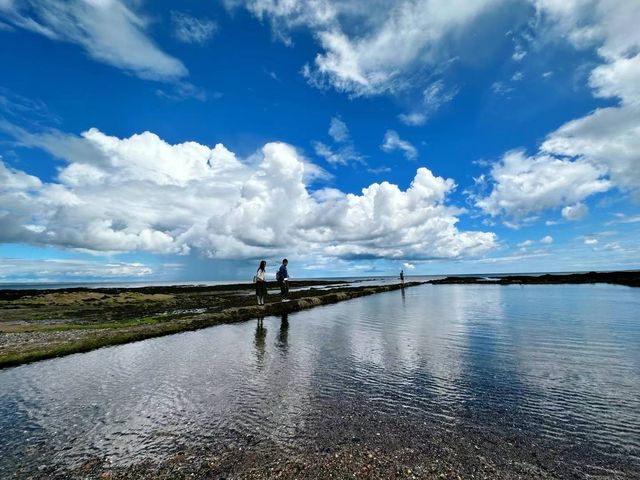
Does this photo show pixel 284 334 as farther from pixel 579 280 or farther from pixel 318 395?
pixel 579 280

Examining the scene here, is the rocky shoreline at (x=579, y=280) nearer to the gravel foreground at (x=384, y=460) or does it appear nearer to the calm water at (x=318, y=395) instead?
the calm water at (x=318, y=395)

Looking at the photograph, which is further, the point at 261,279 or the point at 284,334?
the point at 261,279

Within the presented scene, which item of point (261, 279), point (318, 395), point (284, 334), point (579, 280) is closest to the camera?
point (318, 395)

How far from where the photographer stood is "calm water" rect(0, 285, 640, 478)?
786 cm

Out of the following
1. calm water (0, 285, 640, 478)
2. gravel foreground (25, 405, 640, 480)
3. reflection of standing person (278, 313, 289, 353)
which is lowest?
gravel foreground (25, 405, 640, 480)

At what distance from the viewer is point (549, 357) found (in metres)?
14.8

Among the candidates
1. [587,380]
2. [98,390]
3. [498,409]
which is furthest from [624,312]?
[98,390]

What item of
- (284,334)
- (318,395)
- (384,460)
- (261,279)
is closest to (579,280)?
(261,279)

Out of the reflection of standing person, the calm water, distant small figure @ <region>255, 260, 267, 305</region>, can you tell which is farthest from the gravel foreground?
distant small figure @ <region>255, 260, 267, 305</region>

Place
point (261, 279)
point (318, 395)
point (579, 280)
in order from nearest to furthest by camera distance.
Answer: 1. point (318, 395)
2. point (261, 279)
3. point (579, 280)

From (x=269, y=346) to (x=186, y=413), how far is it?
27.4ft

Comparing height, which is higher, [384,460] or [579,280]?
[579,280]

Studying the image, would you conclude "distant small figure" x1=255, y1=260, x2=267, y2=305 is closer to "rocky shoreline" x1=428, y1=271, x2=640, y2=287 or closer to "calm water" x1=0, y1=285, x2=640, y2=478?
"calm water" x1=0, y1=285, x2=640, y2=478

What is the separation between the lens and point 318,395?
34.8 feet
